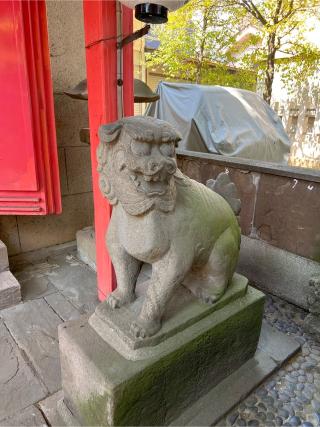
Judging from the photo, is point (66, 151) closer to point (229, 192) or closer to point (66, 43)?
point (66, 43)

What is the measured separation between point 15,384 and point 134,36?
2.36m

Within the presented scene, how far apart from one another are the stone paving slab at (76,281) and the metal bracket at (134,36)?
2.12 meters

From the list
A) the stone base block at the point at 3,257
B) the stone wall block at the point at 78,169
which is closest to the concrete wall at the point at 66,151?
the stone wall block at the point at 78,169

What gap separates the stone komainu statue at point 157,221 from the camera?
4.16 feet

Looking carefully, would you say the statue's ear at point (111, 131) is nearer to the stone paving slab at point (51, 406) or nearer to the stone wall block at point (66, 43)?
the stone paving slab at point (51, 406)

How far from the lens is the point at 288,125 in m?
12.7

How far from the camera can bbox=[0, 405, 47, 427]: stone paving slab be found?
1.75 metres

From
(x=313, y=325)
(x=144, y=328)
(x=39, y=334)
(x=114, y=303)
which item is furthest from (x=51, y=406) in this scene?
(x=313, y=325)

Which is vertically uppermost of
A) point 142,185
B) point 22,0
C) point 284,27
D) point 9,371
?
point 284,27

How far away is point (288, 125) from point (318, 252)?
37.3 ft

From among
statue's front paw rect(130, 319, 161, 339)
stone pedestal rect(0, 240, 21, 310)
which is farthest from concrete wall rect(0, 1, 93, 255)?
statue's front paw rect(130, 319, 161, 339)

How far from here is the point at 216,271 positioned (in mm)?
1669

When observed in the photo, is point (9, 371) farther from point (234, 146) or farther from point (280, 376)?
point (234, 146)

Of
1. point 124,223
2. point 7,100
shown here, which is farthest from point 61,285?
point 124,223
